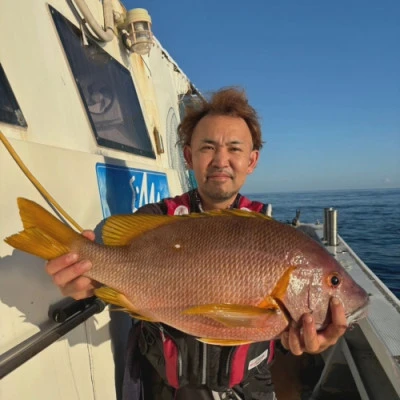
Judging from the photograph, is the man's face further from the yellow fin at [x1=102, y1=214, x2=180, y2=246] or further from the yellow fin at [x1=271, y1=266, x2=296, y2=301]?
the yellow fin at [x1=271, y1=266, x2=296, y2=301]

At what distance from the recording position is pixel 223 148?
2.24 meters

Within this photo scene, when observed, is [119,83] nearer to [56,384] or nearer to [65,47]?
[65,47]

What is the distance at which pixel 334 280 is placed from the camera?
66.5 inches

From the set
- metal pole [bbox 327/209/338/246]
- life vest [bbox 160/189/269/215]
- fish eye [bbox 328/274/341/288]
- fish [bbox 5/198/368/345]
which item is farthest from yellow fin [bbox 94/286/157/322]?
metal pole [bbox 327/209/338/246]

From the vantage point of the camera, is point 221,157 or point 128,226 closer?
point 128,226

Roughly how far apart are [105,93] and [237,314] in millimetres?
2343

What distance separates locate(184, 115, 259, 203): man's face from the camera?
2227mm

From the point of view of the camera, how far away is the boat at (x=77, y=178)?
1653 mm

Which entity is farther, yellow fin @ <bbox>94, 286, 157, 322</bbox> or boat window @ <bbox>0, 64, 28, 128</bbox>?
boat window @ <bbox>0, 64, 28, 128</bbox>

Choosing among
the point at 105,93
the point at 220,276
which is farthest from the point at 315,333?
the point at 105,93

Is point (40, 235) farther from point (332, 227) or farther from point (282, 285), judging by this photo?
point (332, 227)

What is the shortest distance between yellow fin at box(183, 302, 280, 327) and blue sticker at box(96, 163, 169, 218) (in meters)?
1.20

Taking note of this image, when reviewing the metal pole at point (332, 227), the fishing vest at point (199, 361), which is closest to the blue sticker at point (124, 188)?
the fishing vest at point (199, 361)

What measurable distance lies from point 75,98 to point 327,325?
7.15 ft
